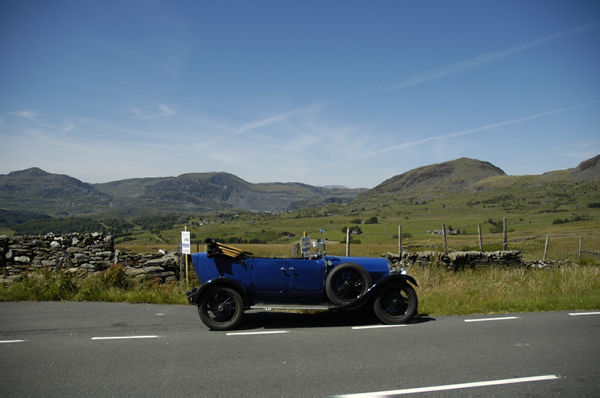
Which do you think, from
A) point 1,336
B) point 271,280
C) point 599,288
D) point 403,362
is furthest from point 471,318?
point 1,336

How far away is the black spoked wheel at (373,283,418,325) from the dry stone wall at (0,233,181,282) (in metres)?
7.53

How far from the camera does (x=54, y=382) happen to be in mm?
4387

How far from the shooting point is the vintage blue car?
686 centimetres

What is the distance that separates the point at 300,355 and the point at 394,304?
102 inches

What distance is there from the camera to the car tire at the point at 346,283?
6.85 meters

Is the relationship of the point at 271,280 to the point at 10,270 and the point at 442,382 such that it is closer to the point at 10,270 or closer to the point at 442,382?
the point at 442,382

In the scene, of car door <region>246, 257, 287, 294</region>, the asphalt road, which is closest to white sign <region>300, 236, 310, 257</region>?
car door <region>246, 257, 287, 294</region>

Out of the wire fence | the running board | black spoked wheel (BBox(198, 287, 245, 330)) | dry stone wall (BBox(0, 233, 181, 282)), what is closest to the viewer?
black spoked wheel (BBox(198, 287, 245, 330))

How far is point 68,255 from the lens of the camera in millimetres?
13258

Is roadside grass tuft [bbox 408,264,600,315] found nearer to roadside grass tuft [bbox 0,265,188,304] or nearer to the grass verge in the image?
the grass verge

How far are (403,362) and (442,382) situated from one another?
0.72 meters

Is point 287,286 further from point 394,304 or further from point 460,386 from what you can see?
point 460,386

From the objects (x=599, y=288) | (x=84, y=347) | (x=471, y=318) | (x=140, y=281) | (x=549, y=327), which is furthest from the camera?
(x=140, y=281)

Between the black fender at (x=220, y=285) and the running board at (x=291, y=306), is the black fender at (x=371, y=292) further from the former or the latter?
the black fender at (x=220, y=285)
